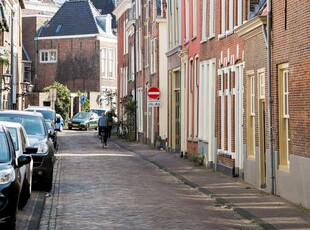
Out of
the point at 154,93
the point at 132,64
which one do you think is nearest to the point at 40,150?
the point at 154,93

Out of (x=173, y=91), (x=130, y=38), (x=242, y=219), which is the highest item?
(x=130, y=38)

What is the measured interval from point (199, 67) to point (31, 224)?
1750cm

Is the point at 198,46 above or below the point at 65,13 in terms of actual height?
below

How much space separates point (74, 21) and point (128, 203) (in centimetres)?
7065

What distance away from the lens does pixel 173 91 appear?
3750cm

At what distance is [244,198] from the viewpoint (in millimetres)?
18109

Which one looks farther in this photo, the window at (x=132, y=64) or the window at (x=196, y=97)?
the window at (x=132, y=64)

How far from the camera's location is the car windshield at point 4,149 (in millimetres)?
13346

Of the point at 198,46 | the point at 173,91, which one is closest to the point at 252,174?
the point at 198,46

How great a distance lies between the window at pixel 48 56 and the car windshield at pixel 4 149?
240ft

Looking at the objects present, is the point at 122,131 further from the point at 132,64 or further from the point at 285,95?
the point at 285,95

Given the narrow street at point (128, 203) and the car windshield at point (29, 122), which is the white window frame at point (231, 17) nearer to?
the narrow street at point (128, 203)

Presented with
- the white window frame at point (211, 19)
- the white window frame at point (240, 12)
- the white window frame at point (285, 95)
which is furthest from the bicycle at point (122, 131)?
the white window frame at point (285, 95)

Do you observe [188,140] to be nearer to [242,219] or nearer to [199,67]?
[199,67]
